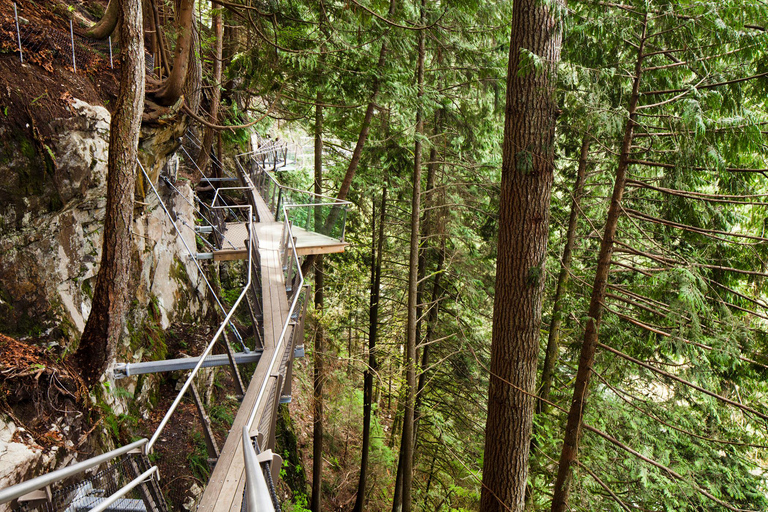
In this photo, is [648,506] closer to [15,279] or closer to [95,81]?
[15,279]

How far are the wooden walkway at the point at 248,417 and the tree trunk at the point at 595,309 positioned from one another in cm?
330

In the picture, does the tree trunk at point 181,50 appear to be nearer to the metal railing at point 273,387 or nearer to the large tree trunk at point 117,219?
the large tree trunk at point 117,219

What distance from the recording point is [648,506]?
6102 millimetres

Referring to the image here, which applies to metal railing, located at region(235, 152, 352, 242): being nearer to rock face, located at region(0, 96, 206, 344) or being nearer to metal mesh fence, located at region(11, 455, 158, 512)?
rock face, located at region(0, 96, 206, 344)

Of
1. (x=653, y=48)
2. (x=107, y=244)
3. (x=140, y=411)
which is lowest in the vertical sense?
(x=140, y=411)

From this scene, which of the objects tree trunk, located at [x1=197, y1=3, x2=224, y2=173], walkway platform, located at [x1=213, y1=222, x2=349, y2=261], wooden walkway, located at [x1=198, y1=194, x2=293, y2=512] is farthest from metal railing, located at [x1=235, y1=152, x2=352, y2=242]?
tree trunk, located at [x1=197, y1=3, x2=224, y2=173]

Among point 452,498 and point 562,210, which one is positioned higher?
point 562,210

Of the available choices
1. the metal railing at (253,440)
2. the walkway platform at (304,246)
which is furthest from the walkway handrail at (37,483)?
the walkway platform at (304,246)

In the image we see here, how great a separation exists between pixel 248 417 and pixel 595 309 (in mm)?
3687

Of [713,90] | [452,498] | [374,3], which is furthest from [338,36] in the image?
[452,498]

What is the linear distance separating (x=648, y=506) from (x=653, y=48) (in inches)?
240

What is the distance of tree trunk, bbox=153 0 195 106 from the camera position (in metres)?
6.34

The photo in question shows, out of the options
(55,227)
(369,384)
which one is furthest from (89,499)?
(369,384)

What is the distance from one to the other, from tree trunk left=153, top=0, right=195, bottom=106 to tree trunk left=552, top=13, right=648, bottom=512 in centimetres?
592
